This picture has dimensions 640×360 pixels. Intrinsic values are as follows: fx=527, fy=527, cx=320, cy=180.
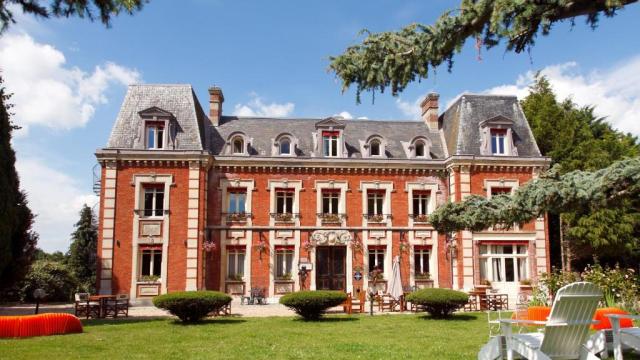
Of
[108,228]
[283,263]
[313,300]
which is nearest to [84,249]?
[108,228]

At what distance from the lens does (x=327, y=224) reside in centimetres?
2362

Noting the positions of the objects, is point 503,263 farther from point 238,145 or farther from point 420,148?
point 238,145

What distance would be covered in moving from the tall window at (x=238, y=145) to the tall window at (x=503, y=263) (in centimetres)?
1165

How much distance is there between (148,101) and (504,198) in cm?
2139

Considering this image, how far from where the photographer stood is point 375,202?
24219 millimetres

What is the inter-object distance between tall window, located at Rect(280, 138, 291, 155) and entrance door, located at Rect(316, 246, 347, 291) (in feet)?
15.5

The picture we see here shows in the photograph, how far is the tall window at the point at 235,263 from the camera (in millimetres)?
23047

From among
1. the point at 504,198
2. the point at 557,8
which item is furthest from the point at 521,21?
the point at 504,198

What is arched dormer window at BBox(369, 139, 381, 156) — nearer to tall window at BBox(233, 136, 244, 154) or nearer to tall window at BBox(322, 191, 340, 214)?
tall window at BBox(322, 191, 340, 214)

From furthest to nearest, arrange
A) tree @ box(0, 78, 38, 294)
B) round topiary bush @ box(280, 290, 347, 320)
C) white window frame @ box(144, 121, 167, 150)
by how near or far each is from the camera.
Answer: white window frame @ box(144, 121, 167, 150) → tree @ box(0, 78, 38, 294) → round topiary bush @ box(280, 290, 347, 320)

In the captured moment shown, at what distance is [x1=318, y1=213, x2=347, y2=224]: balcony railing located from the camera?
77.5 feet

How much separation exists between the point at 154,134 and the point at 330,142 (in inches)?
310

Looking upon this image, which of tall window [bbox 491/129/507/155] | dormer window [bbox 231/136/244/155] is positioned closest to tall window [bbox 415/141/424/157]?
tall window [bbox 491/129/507/155]

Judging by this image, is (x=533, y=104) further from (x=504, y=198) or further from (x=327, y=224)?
(x=504, y=198)
